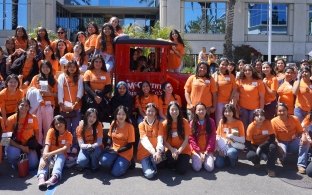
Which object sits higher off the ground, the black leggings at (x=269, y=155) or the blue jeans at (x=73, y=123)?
the blue jeans at (x=73, y=123)

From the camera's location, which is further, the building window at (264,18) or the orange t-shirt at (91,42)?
the building window at (264,18)

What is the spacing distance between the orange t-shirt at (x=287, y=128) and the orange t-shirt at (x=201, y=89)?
126 cm

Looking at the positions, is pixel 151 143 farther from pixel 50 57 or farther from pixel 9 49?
pixel 9 49

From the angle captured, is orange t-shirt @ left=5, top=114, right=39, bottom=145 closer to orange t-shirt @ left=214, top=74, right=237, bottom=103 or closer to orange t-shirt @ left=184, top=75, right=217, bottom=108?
orange t-shirt @ left=184, top=75, right=217, bottom=108

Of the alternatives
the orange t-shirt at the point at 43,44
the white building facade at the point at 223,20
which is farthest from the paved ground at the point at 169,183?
the white building facade at the point at 223,20

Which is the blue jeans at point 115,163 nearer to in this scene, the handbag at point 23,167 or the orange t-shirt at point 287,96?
the handbag at point 23,167

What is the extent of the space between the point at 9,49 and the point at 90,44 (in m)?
1.75

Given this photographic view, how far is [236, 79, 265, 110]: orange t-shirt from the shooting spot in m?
7.34

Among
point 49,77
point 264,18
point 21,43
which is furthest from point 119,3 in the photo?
→ point 49,77

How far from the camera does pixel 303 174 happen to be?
6.52 m

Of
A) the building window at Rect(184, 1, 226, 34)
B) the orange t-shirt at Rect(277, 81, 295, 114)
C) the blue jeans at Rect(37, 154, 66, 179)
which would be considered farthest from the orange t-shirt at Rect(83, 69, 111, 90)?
the building window at Rect(184, 1, 226, 34)

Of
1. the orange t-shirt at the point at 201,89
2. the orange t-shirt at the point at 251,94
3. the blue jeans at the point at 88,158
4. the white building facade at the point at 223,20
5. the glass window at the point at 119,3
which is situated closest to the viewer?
the blue jeans at the point at 88,158

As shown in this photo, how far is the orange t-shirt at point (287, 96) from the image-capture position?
24.7ft

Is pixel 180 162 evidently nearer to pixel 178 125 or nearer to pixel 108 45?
pixel 178 125
